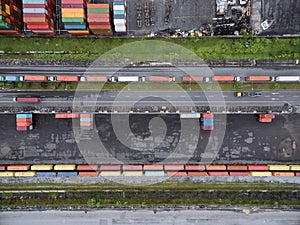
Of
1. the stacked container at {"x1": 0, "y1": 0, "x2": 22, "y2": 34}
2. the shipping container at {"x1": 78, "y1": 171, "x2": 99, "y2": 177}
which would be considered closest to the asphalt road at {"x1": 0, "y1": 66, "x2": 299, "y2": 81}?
the stacked container at {"x1": 0, "y1": 0, "x2": 22, "y2": 34}

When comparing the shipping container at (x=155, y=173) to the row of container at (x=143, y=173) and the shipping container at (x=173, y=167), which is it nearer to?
the row of container at (x=143, y=173)

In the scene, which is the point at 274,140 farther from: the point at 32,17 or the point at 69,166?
the point at 32,17

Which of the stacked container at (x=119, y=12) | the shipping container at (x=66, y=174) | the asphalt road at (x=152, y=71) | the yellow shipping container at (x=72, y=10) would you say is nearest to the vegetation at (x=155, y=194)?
the shipping container at (x=66, y=174)

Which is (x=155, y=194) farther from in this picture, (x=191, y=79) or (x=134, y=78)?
(x=191, y=79)

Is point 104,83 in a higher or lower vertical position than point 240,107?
higher

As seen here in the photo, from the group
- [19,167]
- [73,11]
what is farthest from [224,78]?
[19,167]

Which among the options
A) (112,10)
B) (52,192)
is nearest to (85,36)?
(112,10)

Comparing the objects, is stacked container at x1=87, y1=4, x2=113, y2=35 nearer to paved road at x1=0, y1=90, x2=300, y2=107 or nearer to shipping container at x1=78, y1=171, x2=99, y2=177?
paved road at x1=0, y1=90, x2=300, y2=107
